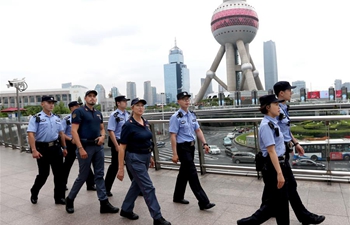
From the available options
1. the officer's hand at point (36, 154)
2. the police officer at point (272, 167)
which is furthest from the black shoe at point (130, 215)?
the officer's hand at point (36, 154)

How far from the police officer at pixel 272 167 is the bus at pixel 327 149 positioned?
200 cm

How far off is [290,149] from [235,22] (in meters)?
82.2

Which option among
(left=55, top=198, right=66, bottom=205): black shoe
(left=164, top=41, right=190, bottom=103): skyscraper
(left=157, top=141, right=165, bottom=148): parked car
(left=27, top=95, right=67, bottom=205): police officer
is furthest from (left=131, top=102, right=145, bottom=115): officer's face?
(left=164, top=41, right=190, bottom=103): skyscraper

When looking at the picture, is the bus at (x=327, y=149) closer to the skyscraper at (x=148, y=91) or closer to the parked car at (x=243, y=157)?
the parked car at (x=243, y=157)

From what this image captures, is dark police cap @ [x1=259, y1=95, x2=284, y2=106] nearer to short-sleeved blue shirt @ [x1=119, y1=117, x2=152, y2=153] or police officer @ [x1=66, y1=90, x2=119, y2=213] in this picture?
short-sleeved blue shirt @ [x1=119, y1=117, x2=152, y2=153]

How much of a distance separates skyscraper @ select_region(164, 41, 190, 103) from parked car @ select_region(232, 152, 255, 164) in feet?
422

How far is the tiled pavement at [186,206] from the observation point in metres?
3.85

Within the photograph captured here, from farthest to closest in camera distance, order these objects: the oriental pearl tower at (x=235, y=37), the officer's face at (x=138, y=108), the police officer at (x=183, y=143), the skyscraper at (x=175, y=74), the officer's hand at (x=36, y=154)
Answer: the skyscraper at (x=175, y=74)
the oriental pearl tower at (x=235, y=37)
the officer's hand at (x=36, y=154)
the police officer at (x=183, y=143)
the officer's face at (x=138, y=108)

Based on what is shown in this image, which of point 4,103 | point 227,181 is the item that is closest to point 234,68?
point 4,103

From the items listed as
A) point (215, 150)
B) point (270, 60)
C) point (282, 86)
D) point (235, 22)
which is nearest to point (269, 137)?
point (282, 86)

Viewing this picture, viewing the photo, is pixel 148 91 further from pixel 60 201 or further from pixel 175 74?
pixel 60 201

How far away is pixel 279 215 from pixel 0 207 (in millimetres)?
4475

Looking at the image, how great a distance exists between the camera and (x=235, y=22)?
7994cm

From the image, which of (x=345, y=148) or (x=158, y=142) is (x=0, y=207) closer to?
(x=158, y=142)
